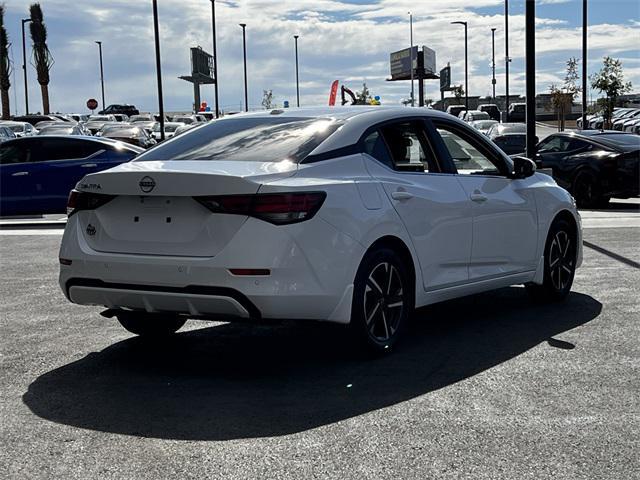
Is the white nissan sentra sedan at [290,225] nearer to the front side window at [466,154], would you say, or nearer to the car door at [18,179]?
the front side window at [466,154]

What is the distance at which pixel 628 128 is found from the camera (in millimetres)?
48250

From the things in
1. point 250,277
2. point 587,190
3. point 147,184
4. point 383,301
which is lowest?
point 587,190

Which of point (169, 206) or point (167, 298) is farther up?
point (169, 206)

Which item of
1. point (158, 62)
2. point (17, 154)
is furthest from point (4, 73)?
point (17, 154)

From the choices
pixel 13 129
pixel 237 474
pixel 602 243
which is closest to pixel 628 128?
pixel 13 129

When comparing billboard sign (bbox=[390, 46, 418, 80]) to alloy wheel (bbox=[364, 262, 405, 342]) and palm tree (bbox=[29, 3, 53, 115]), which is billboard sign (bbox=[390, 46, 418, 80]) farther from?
alloy wheel (bbox=[364, 262, 405, 342])

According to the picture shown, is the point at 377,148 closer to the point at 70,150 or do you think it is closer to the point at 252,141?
the point at 252,141

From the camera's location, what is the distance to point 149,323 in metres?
7.14

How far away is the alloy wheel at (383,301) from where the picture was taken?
632cm

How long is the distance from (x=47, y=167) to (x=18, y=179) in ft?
1.82

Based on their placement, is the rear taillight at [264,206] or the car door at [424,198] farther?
the car door at [424,198]

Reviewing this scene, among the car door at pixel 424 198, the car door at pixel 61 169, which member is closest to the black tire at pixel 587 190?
the car door at pixel 61 169

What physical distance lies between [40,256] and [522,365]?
7624 mm

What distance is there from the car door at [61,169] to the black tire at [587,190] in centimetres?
892
